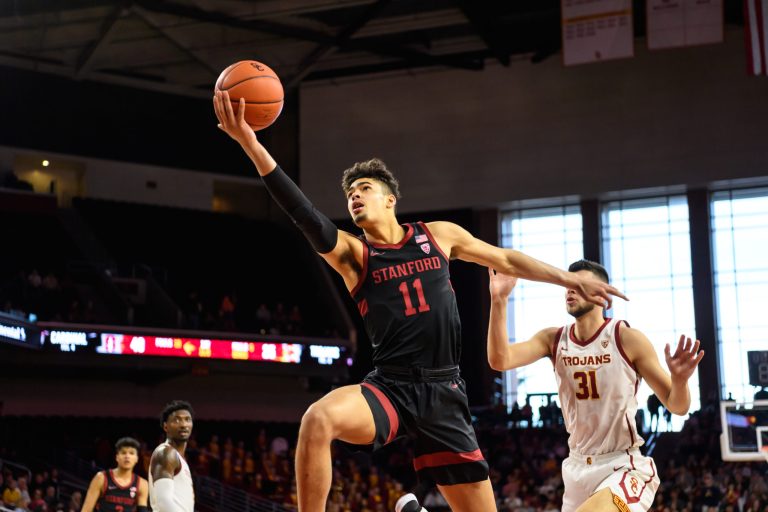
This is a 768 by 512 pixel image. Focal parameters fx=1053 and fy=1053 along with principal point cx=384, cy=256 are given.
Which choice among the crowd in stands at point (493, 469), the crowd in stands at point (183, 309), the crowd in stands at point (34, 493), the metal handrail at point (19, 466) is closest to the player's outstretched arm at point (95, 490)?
the crowd in stands at point (34, 493)

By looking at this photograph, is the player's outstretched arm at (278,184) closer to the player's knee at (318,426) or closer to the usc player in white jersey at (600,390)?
the player's knee at (318,426)

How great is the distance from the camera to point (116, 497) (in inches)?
426

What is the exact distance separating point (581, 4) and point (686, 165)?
9.15 metres

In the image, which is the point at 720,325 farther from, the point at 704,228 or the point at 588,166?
the point at 588,166

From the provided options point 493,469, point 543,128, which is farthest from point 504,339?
point 543,128

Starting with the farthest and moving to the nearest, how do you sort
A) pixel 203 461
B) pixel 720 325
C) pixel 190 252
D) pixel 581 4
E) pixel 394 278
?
pixel 190 252 → pixel 720 325 → pixel 203 461 → pixel 581 4 → pixel 394 278

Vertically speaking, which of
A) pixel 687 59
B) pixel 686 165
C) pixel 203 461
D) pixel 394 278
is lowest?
pixel 203 461

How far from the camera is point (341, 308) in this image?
3061 cm

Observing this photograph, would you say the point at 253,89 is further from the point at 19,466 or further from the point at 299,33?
the point at 299,33

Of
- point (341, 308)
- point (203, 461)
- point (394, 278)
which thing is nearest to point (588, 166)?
point (341, 308)

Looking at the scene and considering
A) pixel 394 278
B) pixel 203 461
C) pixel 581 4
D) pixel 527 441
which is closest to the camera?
pixel 394 278

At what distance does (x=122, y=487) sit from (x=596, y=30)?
13865 millimetres

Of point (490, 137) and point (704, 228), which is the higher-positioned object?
point (490, 137)

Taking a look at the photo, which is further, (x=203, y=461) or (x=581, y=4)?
(x=203, y=461)
